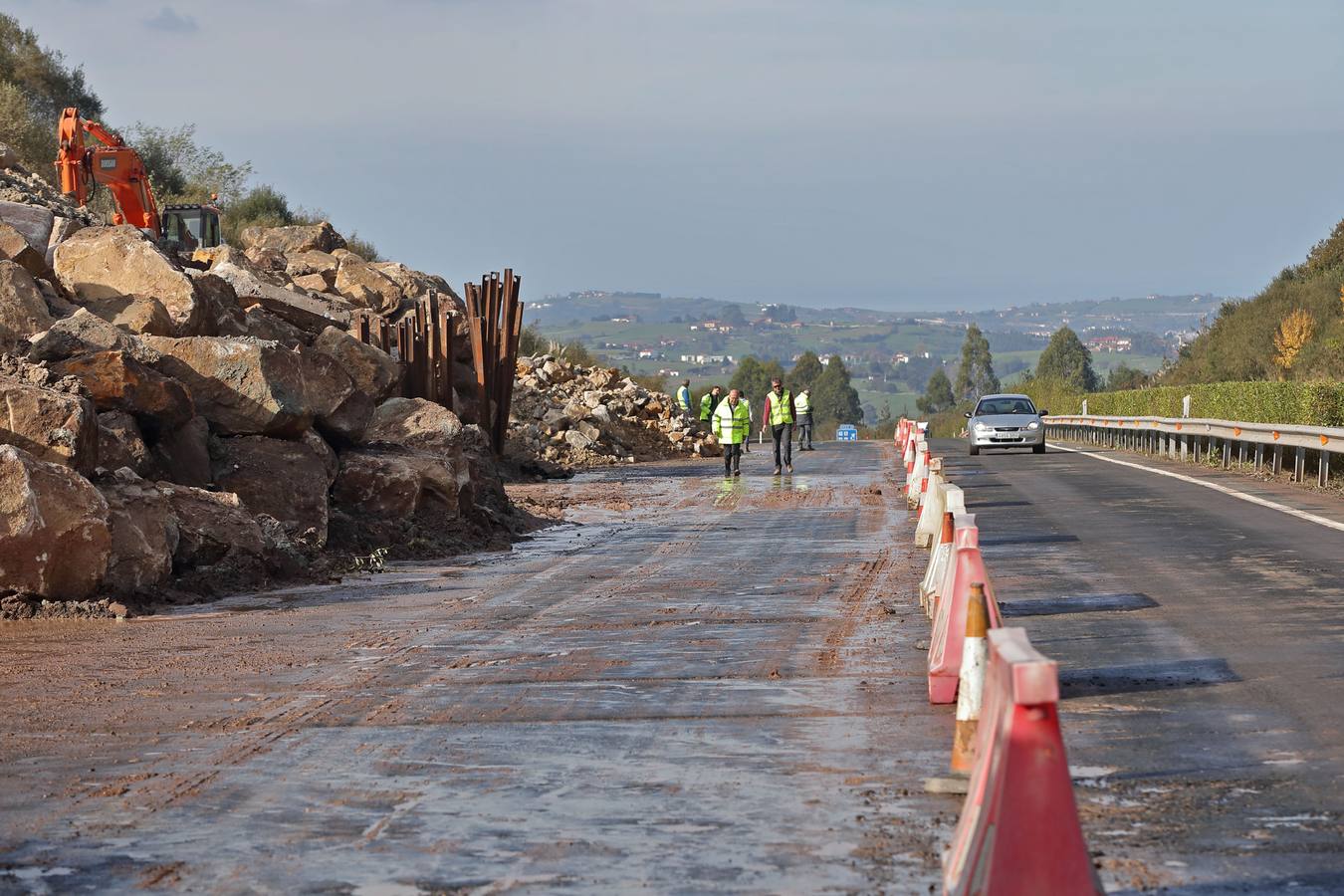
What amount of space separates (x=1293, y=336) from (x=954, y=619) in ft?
218

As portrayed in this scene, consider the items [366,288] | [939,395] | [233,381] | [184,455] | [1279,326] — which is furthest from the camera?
[939,395]

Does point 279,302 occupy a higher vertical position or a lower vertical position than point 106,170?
lower

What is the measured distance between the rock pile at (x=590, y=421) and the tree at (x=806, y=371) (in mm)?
137930

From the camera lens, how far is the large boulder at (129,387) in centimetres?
1488

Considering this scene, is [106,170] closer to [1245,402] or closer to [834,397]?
[1245,402]

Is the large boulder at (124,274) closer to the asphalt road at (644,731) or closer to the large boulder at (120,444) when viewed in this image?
the large boulder at (120,444)

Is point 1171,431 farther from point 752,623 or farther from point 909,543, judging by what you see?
point 752,623

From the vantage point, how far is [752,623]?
1141 centimetres

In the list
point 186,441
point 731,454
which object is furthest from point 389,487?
point 731,454

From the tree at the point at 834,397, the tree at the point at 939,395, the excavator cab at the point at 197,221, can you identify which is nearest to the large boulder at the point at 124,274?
the excavator cab at the point at 197,221

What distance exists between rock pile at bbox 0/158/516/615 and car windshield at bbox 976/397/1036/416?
20852mm

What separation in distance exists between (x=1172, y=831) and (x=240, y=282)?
1961 centimetres

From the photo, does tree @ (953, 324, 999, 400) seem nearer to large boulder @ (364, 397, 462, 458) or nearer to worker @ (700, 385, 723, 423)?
worker @ (700, 385, 723, 423)

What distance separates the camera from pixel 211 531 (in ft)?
47.7
